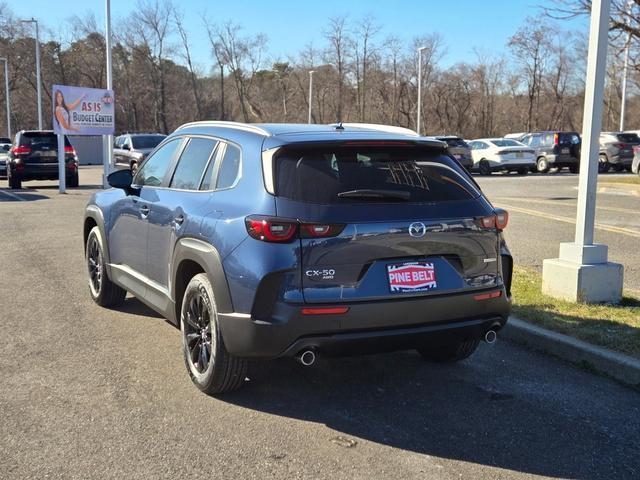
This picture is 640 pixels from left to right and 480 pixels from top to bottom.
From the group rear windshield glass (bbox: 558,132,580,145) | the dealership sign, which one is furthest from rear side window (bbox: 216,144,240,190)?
rear windshield glass (bbox: 558,132,580,145)

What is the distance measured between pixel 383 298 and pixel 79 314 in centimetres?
363

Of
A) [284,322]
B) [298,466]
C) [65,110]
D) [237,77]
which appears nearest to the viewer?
[298,466]

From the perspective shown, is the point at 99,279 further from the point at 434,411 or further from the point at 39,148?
the point at 39,148

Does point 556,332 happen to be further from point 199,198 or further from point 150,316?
point 150,316

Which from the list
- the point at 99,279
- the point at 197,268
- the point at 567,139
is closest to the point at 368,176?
the point at 197,268

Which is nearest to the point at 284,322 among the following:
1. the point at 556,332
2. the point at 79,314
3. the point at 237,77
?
the point at 556,332

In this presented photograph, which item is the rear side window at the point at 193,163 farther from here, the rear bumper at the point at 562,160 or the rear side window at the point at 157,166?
the rear bumper at the point at 562,160

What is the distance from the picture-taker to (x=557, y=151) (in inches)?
1156

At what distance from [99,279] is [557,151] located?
26388 mm

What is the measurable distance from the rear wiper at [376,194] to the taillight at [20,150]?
797 inches

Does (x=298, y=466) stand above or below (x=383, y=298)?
below

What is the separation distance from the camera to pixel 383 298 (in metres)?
3.84

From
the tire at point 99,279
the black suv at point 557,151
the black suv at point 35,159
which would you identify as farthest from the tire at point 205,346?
the black suv at point 557,151

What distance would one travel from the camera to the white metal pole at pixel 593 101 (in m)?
6.04
